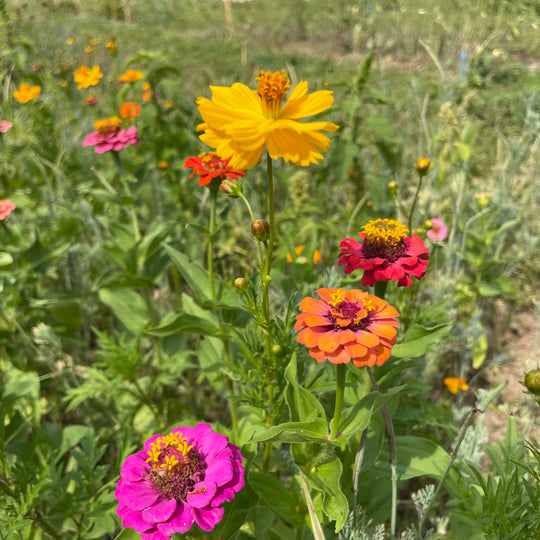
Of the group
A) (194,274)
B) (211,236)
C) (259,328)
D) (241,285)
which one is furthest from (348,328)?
(194,274)

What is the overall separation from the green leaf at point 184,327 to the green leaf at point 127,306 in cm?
58

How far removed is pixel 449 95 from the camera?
234cm

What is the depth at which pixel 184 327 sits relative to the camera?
1300 millimetres

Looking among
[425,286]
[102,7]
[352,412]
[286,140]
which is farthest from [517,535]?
[102,7]

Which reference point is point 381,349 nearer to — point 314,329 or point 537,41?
point 314,329

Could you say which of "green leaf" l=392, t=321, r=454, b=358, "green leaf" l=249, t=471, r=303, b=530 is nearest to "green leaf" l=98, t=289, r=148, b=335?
"green leaf" l=249, t=471, r=303, b=530

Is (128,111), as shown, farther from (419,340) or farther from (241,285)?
(419,340)

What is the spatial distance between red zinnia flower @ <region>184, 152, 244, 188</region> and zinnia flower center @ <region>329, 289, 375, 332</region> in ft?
1.80

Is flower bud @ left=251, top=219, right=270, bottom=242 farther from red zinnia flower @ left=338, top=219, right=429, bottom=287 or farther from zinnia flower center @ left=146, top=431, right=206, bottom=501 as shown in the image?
zinnia flower center @ left=146, top=431, right=206, bottom=501

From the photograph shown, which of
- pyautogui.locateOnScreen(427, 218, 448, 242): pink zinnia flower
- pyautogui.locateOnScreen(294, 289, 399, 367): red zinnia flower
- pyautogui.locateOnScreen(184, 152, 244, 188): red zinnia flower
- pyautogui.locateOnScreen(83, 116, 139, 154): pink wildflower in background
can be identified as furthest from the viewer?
pyautogui.locateOnScreen(427, 218, 448, 242): pink zinnia flower

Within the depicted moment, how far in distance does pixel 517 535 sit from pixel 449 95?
2.09 m

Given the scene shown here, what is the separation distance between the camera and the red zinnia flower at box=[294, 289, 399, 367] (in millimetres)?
824

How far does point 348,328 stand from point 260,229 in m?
0.28

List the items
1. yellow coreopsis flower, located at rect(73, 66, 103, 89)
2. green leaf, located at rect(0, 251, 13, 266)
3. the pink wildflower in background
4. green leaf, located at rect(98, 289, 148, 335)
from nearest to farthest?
green leaf, located at rect(0, 251, 13, 266), the pink wildflower in background, green leaf, located at rect(98, 289, 148, 335), yellow coreopsis flower, located at rect(73, 66, 103, 89)
